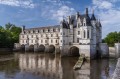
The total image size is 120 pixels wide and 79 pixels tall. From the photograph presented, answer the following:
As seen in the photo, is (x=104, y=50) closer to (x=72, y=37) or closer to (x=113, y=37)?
(x=72, y=37)

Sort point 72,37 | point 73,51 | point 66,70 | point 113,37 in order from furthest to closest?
point 113,37
point 72,37
point 73,51
point 66,70

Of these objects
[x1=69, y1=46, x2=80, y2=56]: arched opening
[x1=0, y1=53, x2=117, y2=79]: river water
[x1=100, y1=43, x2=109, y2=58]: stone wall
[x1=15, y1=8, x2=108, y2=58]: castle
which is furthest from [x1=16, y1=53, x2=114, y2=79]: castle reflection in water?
[x1=69, y1=46, x2=80, y2=56]: arched opening

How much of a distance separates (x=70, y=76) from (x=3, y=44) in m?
48.4

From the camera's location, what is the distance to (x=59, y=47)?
54.6 meters

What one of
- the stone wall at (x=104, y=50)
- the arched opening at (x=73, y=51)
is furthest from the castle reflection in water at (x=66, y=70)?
the arched opening at (x=73, y=51)

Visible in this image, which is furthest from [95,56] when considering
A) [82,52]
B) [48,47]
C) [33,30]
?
[33,30]

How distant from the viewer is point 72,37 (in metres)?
52.1

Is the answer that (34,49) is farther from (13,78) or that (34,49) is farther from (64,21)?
(13,78)

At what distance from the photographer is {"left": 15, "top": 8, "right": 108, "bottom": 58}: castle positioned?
4472 centimetres

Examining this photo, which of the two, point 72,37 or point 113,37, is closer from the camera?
point 72,37

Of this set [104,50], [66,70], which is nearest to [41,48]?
[104,50]

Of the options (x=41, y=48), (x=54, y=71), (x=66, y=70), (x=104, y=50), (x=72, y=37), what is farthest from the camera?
(x=41, y=48)

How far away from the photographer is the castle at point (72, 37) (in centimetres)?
4472

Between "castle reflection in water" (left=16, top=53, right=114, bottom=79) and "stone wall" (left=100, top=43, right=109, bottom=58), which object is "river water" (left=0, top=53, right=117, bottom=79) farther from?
"stone wall" (left=100, top=43, right=109, bottom=58)
